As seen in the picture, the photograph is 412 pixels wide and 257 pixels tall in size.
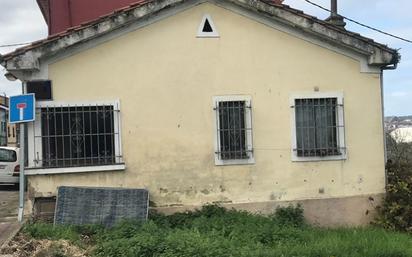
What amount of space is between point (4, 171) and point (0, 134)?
39.5 ft

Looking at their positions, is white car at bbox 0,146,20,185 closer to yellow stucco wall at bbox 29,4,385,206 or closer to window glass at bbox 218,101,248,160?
yellow stucco wall at bbox 29,4,385,206

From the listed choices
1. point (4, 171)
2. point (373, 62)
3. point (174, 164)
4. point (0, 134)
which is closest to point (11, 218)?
point (174, 164)

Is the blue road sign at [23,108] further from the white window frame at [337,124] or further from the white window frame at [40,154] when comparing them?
the white window frame at [337,124]

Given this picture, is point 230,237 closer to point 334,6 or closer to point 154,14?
point 154,14

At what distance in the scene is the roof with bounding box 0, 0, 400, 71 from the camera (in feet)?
33.6

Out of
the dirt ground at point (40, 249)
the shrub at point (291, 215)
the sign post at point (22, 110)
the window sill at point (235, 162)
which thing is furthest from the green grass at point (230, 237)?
the sign post at point (22, 110)

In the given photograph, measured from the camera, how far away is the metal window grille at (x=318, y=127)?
1130 centimetres

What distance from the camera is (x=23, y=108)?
401 inches

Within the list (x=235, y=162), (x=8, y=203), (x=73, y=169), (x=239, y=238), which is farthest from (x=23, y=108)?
(x=8, y=203)

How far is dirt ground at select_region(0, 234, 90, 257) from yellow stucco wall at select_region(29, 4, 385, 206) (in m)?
2.00

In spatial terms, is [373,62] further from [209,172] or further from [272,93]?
[209,172]

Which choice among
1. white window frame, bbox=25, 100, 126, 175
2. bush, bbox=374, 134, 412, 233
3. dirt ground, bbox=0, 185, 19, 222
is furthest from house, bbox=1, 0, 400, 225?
dirt ground, bbox=0, 185, 19, 222

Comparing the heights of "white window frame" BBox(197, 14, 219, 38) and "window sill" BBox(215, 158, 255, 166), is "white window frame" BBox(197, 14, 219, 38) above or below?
above

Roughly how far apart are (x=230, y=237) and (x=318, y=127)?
335 cm
